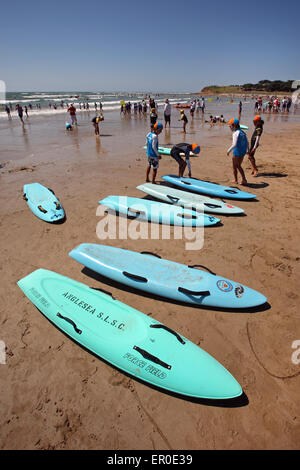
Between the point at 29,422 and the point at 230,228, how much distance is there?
4.84 metres

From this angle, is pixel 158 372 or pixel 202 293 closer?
pixel 158 372

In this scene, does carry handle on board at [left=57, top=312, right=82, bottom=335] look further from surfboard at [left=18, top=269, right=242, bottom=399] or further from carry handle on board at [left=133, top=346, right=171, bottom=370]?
carry handle on board at [left=133, top=346, right=171, bottom=370]

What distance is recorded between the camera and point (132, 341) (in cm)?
293

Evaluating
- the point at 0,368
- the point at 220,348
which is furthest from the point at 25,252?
the point at 220,348

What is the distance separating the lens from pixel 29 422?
2.48 m

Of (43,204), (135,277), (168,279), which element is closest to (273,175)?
(168,279)

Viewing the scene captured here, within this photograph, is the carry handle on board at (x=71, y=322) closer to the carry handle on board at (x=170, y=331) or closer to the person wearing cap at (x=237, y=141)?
the carry handle on board at (x=170, y=331)

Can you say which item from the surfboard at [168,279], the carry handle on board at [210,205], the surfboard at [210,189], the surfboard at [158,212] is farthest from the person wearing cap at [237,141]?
the surfboard at [168,279]

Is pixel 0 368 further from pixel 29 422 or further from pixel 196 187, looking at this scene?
pixel 196 187

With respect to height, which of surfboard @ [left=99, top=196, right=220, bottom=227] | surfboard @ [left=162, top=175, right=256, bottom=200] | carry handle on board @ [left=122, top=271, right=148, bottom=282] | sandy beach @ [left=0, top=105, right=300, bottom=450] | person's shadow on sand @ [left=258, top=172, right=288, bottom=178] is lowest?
sandy beach @ [left=0, top=105, right=300, bottom=450]

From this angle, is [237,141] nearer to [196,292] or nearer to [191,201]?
[191,201]

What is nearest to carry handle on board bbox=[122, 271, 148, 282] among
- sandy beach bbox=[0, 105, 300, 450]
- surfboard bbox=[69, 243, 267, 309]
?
surfboard bbox=[69, 243, 267, 309]

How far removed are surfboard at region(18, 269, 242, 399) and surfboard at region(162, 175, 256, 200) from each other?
15.6ft

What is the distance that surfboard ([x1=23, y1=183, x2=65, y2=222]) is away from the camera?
240 inches
